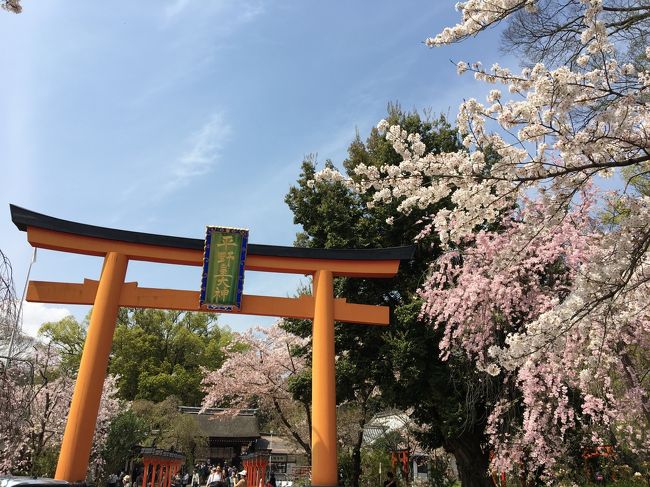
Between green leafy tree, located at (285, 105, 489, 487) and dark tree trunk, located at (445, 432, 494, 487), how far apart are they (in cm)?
2

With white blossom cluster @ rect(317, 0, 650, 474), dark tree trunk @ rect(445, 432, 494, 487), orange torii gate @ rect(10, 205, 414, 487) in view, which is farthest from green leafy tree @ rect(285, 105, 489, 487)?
white blossom cluster @ rect(317, 0, 650, 474)

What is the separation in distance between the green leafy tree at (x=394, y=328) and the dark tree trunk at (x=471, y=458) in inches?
0.9

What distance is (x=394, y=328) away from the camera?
448 inches

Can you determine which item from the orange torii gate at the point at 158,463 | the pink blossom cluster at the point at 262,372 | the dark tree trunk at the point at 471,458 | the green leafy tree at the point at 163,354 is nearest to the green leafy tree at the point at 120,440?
the orange torii gate at the point at 158,463

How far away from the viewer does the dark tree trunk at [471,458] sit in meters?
11.3

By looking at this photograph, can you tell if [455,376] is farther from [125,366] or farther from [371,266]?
[125,366]

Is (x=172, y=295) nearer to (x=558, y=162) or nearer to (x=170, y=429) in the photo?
(x=558, y=162)

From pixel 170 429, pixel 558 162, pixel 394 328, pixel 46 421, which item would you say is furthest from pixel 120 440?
pixel 558 162

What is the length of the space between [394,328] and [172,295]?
539cm

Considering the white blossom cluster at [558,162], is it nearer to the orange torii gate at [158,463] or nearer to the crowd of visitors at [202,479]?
the crowd of visitors at [202,479]

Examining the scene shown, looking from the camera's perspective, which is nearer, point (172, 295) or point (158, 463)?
point (172, 295)

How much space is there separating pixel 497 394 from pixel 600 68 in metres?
7.51

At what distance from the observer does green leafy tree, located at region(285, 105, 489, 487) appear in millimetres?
10789

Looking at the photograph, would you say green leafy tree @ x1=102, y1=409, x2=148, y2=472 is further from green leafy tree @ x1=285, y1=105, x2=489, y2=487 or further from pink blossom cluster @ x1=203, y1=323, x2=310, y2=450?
green leafy tree @ x1=285, y1=105, x2=489, y2=487
